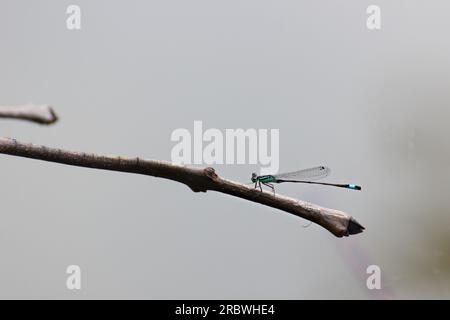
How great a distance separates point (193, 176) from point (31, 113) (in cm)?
60

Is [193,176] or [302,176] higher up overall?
[302,176]

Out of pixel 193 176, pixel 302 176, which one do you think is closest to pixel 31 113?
pixel 193 176

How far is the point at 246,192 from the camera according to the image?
3.70 ft

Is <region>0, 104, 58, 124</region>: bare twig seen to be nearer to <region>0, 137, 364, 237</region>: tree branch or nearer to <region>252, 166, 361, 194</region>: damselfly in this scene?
<region>0, 137, 364, 237</region>: tree branch

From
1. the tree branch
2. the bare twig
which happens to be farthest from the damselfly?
the bare twig

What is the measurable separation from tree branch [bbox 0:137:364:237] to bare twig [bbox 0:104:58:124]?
0.46 meters

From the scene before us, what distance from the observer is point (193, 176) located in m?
1.11

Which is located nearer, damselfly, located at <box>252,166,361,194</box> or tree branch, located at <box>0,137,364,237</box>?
tree branch, located at <box>0,137,364,237</box>

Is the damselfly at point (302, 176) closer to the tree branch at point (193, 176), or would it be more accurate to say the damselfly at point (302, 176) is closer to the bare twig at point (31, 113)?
the tree branch at point (193, 176)

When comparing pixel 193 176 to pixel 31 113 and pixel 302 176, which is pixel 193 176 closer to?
pixel 31 113

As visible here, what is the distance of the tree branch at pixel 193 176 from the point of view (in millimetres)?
987

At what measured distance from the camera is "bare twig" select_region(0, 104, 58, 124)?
0.52m

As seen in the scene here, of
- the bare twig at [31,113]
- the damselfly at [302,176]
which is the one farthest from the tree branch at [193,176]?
the damselfly at [302,176]

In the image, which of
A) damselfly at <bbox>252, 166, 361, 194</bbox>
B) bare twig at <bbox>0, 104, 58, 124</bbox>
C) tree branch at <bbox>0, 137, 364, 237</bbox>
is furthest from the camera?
damselfly at <bbox>252, 166, 361, 194</bbox>
